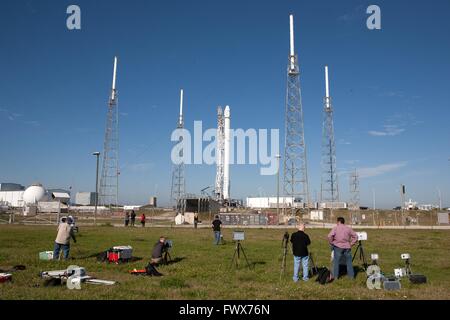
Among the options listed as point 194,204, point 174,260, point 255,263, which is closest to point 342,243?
point 255,263

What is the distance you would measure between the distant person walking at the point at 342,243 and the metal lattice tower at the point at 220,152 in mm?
78229

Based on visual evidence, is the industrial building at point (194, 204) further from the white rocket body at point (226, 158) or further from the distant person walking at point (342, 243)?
the distant person walking at point (342, 243)

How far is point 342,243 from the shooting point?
40.1 ft

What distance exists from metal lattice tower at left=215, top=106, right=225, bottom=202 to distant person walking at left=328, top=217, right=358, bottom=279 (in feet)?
257

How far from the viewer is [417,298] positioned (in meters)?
9.70

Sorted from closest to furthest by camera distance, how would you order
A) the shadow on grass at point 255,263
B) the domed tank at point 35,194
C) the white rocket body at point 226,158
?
1. the shadow on grass at point 255,263
2. the white rocket body at point 226,158
3. the domed tank at point 35,194

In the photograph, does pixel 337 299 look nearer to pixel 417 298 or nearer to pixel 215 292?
pixel 417 298

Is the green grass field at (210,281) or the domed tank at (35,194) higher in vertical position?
the domed tank at (35,194)

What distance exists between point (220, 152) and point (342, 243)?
80.5m

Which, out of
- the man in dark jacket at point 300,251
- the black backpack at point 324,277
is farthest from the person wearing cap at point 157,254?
the black backpack at point 324,277

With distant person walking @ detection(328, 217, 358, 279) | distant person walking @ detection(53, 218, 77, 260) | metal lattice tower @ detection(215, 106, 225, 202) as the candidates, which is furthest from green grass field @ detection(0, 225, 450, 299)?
metal lattice tower @ detection(215, 106, 225, 202)

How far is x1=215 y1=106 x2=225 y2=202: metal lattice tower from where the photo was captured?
299ft

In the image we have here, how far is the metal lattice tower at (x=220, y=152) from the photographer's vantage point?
91.2m
